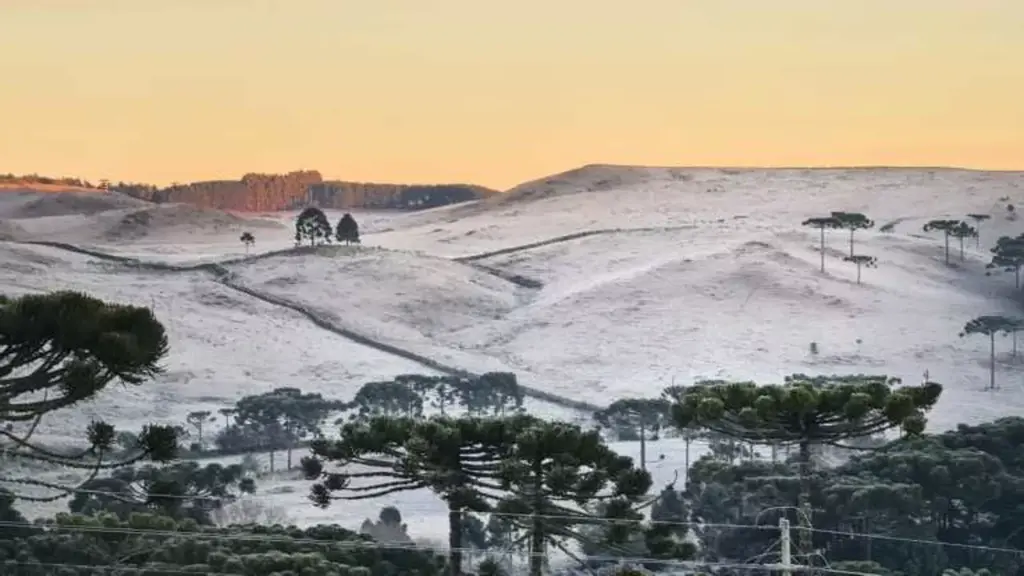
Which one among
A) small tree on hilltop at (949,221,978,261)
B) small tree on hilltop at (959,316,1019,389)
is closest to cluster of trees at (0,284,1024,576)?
small tree on hilltop at (959,316,1019,389)

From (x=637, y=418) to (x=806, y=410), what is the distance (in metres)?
56.4

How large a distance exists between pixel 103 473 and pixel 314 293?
186ft

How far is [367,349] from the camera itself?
106 m

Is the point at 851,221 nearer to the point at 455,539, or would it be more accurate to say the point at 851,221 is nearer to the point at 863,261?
the point at 863,261

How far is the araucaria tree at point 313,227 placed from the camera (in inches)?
5413

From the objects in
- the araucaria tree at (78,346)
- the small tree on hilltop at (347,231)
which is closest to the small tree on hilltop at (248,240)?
the small tree on hilltop at (347,231)

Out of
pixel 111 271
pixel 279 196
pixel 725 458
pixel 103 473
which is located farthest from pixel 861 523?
pixel 279 196

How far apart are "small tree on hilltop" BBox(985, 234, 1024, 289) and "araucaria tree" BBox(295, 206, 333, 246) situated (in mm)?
56337

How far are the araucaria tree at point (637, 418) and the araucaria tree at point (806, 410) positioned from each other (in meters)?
51.4

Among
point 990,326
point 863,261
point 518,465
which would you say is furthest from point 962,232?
point 518,465

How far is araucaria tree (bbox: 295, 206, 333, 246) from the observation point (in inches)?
5413

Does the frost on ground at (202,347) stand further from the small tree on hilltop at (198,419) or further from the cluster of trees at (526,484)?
the cluster of trees at (526,484)

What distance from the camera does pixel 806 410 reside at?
25406 millimetres

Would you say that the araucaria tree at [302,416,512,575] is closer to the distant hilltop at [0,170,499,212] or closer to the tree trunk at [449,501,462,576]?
the tree trunk at [449,501,462,576]
